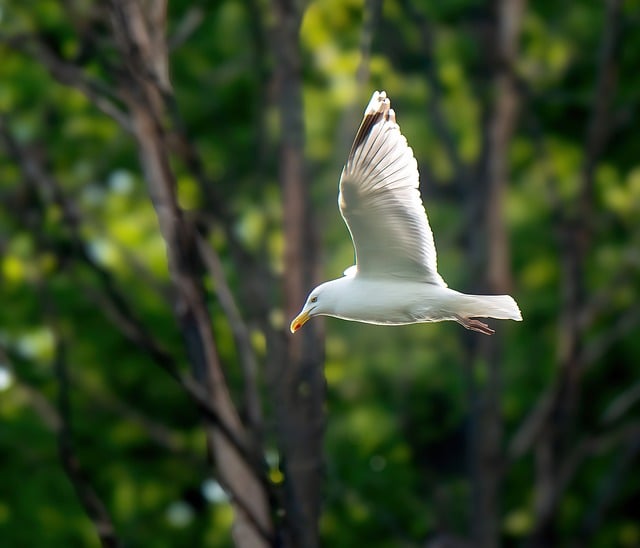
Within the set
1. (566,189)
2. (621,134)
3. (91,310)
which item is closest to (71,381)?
(91,310)

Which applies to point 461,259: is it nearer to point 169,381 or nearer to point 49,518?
point 169,381

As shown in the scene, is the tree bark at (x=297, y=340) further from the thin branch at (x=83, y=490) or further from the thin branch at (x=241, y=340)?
the thin branch at (x=83, y=490)

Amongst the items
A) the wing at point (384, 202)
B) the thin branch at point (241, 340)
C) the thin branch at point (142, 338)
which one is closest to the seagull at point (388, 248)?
the wing at point (384, 202)

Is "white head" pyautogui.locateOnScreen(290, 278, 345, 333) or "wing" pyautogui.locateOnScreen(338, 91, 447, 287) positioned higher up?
"wing" pyautogui.locateOnScreen(338, 91, 447, 287)

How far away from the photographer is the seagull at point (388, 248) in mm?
4980

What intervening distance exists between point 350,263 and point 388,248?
169 inches

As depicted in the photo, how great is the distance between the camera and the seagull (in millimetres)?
4980

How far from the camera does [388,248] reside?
17.7 feet

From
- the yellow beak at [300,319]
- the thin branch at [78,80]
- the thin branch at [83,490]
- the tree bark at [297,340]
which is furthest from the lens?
the thin branch at [78,80]

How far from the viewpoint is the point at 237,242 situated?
712 cm

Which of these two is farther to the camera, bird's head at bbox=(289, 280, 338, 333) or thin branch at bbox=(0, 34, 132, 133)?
thin branch at bbox=(0, 34, 132, 133)

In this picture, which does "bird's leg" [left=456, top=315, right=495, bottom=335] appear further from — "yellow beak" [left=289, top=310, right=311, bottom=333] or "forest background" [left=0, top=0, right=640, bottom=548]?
"forest background" [left=0, top=0, right=640, bottom=548]

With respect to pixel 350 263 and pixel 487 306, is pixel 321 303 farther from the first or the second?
pixel 350 263

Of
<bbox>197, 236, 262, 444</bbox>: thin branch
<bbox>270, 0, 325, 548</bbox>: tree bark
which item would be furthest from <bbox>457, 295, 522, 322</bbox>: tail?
<bbox>197, 236, 262, 444</bbox>: thin branch
